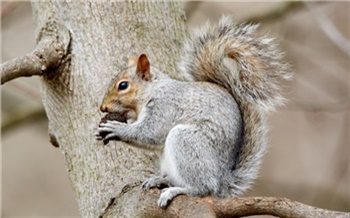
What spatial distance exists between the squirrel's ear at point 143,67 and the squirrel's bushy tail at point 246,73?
120 mm

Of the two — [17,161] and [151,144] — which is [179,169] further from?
[17,161]

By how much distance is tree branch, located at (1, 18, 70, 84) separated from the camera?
196 centimetres

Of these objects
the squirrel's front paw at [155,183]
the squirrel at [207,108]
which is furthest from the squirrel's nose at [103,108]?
the squirrel's front paw at [155,183]

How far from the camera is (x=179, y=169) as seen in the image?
6.77 ft

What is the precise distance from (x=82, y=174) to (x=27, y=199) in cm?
276

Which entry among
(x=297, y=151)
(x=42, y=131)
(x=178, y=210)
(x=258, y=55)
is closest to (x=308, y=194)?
(x=297, y=151)

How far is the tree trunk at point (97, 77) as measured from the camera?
2041mm

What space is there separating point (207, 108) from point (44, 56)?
0.48 metres

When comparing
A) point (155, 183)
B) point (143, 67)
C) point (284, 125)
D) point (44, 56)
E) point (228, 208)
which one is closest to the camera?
point (228, 208)

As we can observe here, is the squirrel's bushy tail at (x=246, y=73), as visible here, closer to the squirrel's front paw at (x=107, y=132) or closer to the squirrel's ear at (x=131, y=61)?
the squirrel's ear at (x=131, y=61)

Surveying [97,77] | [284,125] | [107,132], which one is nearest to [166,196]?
[107,132]

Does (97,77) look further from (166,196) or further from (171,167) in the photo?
(166,196)

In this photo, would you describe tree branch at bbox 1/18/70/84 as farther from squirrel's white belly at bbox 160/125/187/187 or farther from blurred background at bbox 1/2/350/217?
blurred background at bbox 1/2/350/217

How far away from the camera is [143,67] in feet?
7.32
